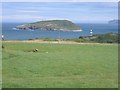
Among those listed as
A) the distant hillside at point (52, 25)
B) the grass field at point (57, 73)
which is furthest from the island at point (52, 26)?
the grass field at point (57, 73)

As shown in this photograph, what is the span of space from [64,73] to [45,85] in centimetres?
246

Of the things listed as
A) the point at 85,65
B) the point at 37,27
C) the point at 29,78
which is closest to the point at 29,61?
the point at 85,65

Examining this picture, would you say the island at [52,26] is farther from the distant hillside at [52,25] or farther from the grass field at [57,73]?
the grass field at [57,73]

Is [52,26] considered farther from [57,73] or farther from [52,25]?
[57,73]

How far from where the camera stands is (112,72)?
12.1 m

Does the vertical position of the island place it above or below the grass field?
above

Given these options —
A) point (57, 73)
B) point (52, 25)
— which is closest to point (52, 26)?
point (52, 25)

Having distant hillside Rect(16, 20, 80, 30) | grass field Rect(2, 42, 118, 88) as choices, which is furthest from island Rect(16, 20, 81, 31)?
grass field Rect(2, 42, 118, 88)

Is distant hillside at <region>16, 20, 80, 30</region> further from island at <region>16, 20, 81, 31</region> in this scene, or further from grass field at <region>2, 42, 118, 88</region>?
grass field at <region>2, 42, 118, 88</region>

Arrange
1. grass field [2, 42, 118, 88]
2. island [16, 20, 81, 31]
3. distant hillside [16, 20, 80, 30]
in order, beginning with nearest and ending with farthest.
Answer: grass field [2, 42, 118, 88] < distant hillside [16, 20, 80, 30] < island [16, 20, 81, 31]

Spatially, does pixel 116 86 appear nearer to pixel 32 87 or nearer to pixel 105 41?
pixel 32 87

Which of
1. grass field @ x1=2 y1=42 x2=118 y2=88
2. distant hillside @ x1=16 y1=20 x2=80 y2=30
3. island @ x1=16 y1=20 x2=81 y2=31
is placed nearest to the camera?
grass field @ x1=2 y1=42 x2=118 y2=88

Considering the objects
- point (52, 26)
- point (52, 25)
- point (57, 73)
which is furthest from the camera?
point (52, 26)

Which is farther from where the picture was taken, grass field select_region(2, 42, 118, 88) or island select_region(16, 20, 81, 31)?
island select_region(16, 20, 81, 31)
